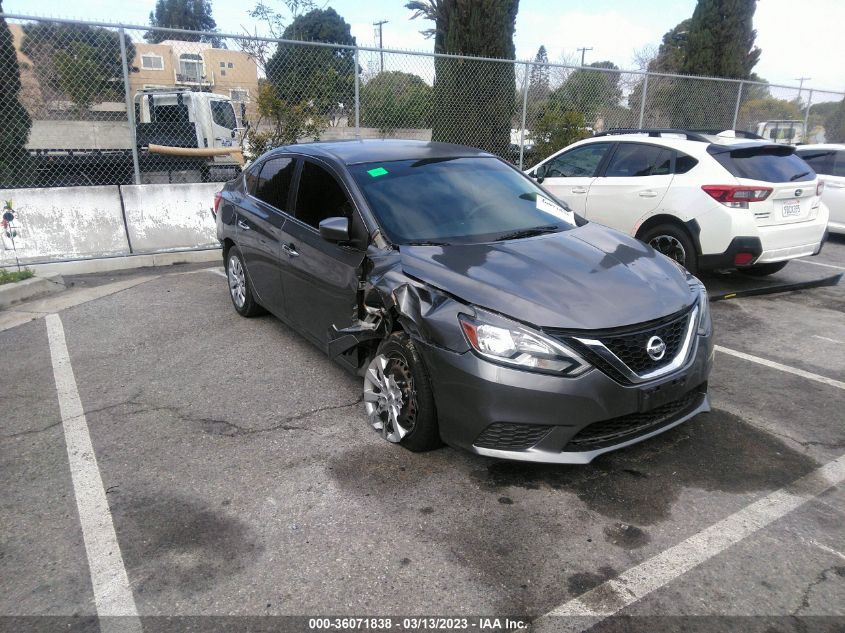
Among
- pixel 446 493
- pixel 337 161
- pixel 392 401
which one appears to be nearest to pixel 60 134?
pixel 337 161

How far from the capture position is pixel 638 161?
23.3 ft

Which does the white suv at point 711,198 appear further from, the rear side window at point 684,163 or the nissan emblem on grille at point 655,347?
→ the nissan emblem on grille at point 655,347

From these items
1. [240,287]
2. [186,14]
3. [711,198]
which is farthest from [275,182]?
[186,14]

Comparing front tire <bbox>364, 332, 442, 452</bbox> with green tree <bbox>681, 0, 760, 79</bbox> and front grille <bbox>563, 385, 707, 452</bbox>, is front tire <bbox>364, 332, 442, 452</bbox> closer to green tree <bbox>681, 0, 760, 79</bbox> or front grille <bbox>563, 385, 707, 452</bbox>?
front grille <bbox>563, 385, 707, 452</bbox>

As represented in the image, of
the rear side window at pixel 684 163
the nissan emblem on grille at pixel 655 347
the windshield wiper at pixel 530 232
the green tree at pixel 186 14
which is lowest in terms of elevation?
the nissan emblem on grille at pixel 655 347

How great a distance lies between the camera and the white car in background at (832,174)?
983cm

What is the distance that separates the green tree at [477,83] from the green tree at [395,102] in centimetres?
48

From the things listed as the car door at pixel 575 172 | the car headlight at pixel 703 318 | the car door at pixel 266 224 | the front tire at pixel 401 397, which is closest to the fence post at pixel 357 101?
the car door at pixel 575 172

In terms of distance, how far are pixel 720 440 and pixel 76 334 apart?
5.28 meters

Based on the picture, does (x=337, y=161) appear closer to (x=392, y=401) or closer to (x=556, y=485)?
(x=392, y=401)

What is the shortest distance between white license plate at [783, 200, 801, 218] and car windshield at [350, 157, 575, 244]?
123 inches

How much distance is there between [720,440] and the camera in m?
3.71

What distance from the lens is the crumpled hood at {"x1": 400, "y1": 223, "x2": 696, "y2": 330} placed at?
10.2 feet

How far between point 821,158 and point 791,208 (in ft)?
15.2
